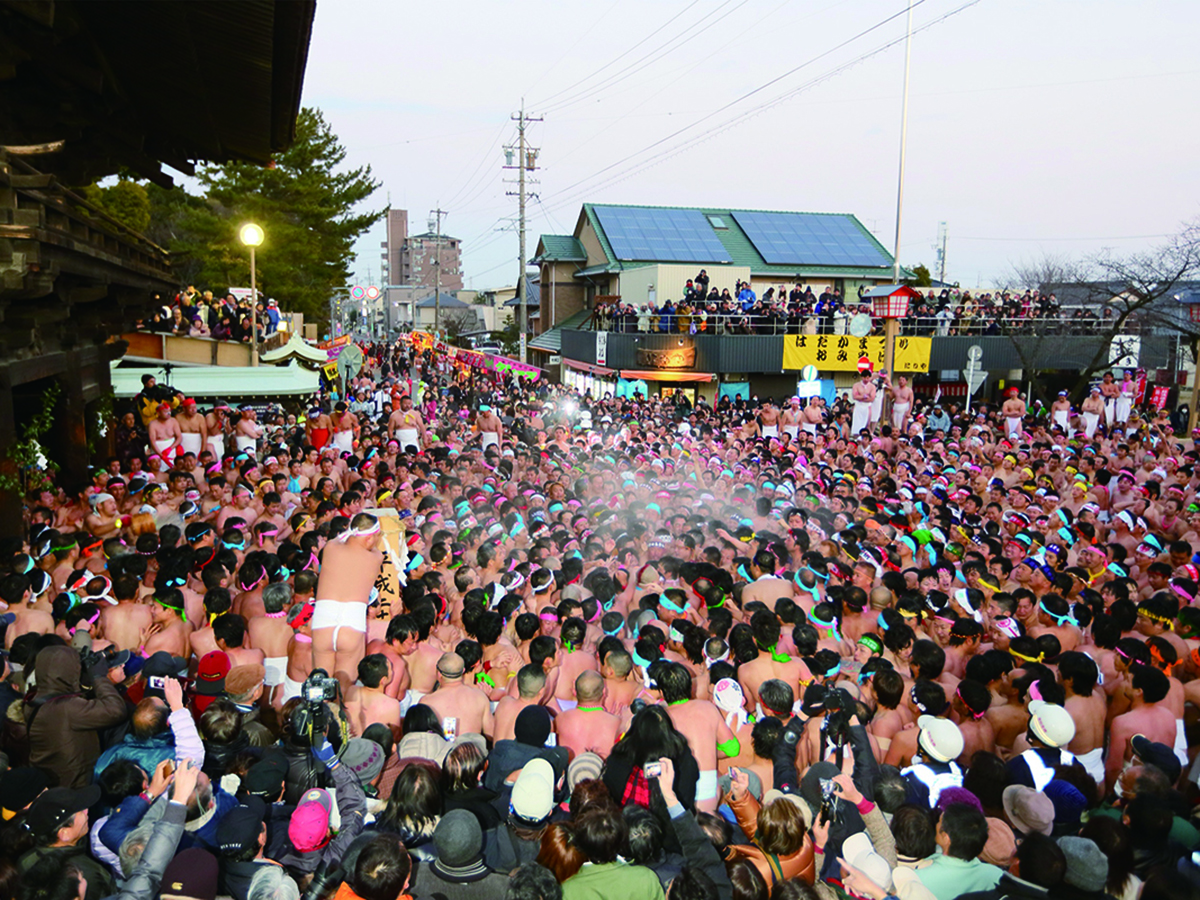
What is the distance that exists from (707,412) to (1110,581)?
13040 millimetres

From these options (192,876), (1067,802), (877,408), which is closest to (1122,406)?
(877,408)

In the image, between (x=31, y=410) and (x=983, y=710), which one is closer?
(x=983, y=710)

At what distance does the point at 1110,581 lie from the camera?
19.9 ft

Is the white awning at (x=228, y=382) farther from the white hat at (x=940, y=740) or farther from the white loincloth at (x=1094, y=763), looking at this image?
the white loincloth at (x=1094, y=763)

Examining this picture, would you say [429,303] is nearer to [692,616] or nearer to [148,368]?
[148,368]

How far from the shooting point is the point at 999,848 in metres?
3.12

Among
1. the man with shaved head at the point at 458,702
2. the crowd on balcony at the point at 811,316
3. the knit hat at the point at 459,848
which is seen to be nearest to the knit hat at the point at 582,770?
the knit hat at the point at 459,848

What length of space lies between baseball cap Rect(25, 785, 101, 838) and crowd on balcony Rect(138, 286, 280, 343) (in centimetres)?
1456

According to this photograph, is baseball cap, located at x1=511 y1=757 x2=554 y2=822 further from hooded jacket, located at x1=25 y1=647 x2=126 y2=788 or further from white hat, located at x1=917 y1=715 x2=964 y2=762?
hooded jacket, located at x1=25 y1=647 x2=126 y2=788

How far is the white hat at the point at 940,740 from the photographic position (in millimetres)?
3568

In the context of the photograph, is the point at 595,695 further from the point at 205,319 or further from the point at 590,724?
the point at 205,319

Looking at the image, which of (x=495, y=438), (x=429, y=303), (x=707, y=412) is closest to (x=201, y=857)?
(x=495, y=438)

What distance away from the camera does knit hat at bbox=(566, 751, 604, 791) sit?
357 cm

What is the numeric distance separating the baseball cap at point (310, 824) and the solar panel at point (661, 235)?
28425mm
